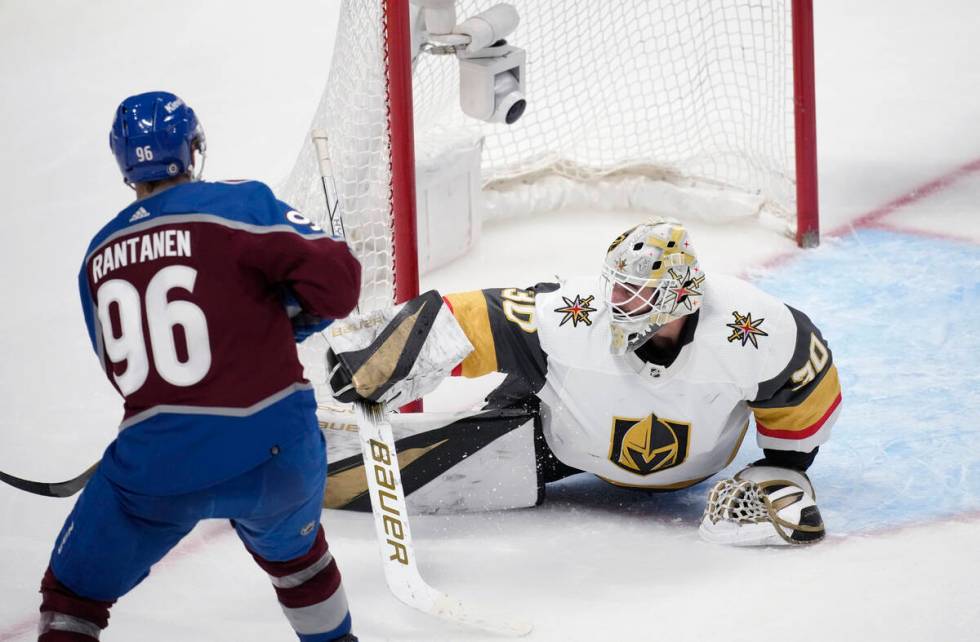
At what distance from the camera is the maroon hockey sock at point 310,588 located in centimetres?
226

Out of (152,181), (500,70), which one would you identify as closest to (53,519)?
(152,181)

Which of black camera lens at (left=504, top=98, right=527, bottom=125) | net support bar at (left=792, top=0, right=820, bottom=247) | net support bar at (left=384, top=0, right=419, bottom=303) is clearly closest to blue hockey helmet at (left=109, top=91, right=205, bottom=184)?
net support bar at (left=384, top=0, right=419, bottom=303)

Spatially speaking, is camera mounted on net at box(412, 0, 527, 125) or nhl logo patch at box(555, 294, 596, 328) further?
camera mounted on net at box(412, 0, 527, 125)

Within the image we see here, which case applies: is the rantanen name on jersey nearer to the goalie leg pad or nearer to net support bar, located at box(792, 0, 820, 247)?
the goalie leg pad

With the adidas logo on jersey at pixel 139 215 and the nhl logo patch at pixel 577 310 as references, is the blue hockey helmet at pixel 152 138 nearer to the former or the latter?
the adidas logo on jersey at pixel 139 215

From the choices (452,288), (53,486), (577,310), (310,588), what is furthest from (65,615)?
(452,288)

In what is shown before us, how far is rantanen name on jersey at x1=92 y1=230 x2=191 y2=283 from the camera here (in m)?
1.99

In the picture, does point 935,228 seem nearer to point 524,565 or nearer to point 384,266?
point 384,266

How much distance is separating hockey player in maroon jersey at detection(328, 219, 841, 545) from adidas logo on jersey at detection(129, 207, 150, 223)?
762 millimetres

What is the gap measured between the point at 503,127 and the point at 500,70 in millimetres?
1131

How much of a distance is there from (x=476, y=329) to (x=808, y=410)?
2.25 feet

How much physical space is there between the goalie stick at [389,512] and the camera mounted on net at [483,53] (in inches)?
35.0

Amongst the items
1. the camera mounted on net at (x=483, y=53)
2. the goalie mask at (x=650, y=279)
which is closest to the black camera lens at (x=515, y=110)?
the camera mounted on net at (x=483, y=53)

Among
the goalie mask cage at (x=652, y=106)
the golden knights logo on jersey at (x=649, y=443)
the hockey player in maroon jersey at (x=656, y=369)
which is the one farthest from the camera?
the goalie mask cage at (x=652, y=106)
